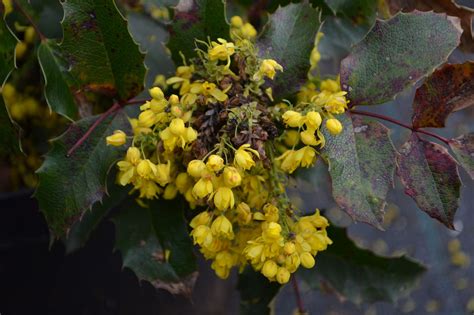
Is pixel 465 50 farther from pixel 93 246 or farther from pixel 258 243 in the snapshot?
pixel 93 246

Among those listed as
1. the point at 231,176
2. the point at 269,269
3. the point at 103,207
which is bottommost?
the point at 103,207

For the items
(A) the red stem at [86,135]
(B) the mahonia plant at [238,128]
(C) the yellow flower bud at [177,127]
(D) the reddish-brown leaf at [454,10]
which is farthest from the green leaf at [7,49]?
(D) the reddish-brown leaf at [454,10]

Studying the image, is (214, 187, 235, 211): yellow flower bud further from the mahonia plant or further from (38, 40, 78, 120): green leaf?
(38, 40, 78, 120): green leaf

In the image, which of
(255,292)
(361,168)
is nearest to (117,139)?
(361,168)

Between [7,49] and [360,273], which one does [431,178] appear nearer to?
[360,273]

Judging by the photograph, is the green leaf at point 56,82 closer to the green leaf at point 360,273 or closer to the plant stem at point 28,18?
the plant stem at point 28,18

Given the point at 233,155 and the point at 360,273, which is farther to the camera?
the point at 360,273
